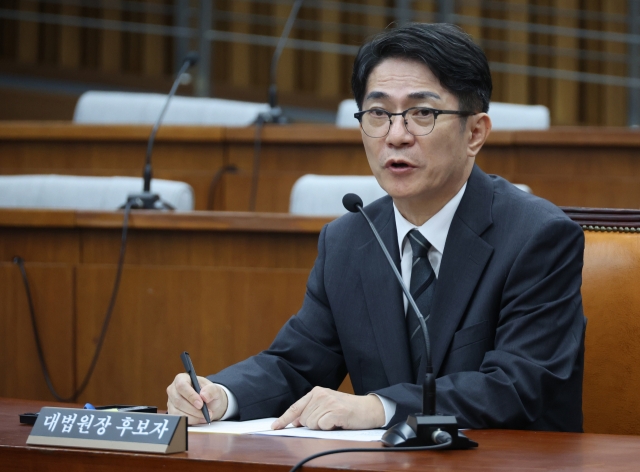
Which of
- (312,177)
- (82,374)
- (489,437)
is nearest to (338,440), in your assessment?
(489,437)

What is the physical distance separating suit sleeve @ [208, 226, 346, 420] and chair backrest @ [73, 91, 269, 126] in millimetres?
2276

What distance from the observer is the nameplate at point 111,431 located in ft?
Result: 3.41

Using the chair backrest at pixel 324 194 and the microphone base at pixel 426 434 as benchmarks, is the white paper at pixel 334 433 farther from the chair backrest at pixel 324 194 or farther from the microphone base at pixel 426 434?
the chair backrest at pixel 324 194

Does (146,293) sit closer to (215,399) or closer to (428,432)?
(215,399)

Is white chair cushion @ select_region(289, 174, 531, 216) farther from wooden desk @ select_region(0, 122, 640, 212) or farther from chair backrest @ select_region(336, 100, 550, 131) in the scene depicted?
chair backrest @ select_region(336, 100, 550, 131)

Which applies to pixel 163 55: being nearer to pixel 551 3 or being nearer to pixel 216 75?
pixel 216 75

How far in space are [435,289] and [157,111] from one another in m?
2.74

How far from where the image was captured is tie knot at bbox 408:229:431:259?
1557 millimetres

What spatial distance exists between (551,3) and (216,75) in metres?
2.29

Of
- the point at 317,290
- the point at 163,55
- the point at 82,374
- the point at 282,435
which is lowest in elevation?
the point at 82,374

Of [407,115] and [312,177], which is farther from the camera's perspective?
[312,177]

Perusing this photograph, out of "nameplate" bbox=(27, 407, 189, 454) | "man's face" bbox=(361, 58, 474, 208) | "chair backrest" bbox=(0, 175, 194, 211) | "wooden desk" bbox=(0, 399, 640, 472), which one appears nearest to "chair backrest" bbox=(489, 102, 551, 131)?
"chair backrest" bbox=(0, 175, 194, 211)

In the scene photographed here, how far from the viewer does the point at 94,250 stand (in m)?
2.44

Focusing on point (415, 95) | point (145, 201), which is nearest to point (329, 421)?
point (415, 95)
